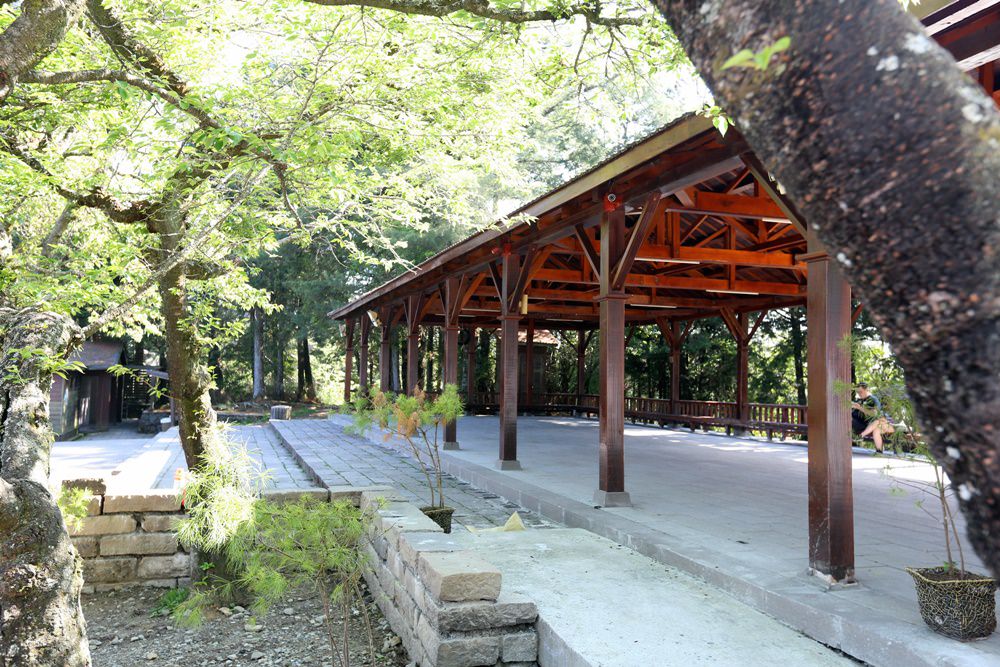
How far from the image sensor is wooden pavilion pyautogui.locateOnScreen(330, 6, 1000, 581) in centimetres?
390

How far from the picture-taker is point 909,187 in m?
0.91

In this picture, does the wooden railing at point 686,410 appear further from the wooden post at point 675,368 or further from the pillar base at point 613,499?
the pillar base at point 613,499

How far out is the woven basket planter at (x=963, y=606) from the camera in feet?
9.71

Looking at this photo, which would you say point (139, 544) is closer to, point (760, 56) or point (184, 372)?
point (184, 372)

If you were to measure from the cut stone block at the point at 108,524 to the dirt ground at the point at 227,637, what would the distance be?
1.76 feet

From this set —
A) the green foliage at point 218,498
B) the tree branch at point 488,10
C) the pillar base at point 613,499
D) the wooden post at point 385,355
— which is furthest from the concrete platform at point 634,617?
the wooden post at point 385,355

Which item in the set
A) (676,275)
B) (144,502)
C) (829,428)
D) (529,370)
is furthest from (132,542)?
(529,370)

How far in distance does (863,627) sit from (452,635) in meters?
1.92

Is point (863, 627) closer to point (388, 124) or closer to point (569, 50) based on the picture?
point (388, 124)

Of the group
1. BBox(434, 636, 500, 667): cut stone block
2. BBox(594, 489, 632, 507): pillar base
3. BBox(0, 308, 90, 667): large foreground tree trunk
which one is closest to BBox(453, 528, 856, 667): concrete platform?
BBox(434, 636, 500, 667): cut stone block

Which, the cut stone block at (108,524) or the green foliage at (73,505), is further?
the cut stone block at (108,524)

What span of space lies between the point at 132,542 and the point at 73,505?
97cm

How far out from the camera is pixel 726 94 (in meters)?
1.14

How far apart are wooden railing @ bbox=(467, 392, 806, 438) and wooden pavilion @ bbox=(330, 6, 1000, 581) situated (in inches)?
1.9
